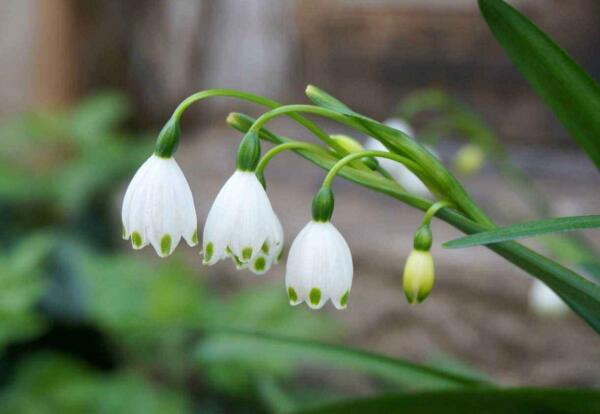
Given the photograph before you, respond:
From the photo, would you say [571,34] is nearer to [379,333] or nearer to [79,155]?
[379,333]

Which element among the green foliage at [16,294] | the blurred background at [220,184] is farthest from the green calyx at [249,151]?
the green foliage at [16,294]

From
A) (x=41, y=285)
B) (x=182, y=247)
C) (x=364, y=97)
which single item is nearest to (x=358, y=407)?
(x=41, y=285)

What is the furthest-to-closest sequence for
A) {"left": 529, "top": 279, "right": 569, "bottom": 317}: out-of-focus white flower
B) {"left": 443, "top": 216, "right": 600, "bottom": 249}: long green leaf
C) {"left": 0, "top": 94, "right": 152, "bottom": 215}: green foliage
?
1. {"left": 0, "top": 94, "right": 152, "bottom": 215}: green foliage
2. {"left": 529, "top": 279, "right": 569, "bottom": 317}: out-of-focus white flower
3. {"left": 443, "top": 216, "right": 600, "bottom": 249}: long green leaf

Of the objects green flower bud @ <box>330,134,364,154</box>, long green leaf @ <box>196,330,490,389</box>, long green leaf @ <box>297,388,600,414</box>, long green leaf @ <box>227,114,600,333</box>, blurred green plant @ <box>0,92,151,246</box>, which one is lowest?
long green leaf @ <box>297,388,600,414</box>

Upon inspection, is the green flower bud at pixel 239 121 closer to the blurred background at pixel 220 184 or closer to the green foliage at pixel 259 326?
the blurred background at pixel 220 184

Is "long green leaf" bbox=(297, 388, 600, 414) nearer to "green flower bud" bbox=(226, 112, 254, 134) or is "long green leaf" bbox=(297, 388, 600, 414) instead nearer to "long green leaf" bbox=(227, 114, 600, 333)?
"long green leaf" bbox=(227, 114, 600, 333)

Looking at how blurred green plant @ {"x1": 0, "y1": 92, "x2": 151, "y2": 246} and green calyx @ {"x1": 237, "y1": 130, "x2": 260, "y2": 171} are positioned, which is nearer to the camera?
green calyx @ {"x1": 237, "y1": 130, "x2": 260, "y2": 171}

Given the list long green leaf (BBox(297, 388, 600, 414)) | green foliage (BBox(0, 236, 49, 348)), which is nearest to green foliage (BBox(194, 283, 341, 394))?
green foliage (BBox(0, 236, 49, 348))

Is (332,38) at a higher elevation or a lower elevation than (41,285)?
higher
